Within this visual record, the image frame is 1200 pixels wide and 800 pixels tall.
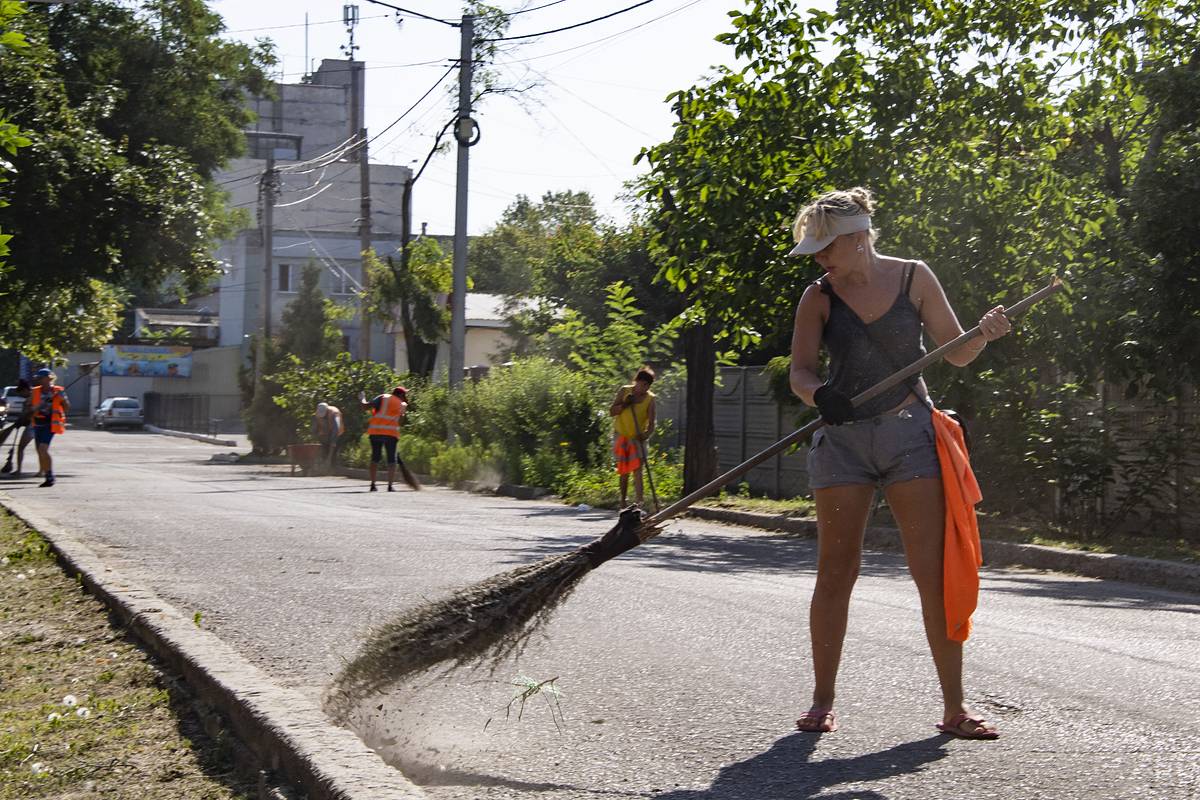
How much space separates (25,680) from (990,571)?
7.78 meters

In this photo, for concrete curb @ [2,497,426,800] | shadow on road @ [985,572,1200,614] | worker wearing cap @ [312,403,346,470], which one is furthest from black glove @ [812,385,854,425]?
worker wearing cap @ [312,403,346,470]

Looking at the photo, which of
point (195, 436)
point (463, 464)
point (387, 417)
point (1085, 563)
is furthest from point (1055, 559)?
point (195, 436)

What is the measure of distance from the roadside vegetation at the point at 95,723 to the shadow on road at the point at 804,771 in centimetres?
141

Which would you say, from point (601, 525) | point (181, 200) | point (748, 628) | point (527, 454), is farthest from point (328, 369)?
point (748, 628)

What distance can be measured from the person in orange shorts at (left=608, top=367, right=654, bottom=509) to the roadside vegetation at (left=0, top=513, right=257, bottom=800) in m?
9.81

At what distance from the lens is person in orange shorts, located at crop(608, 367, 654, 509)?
56.0 feet

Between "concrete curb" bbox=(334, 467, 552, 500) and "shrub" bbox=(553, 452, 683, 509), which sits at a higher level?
"shrub" bbox=(553, 452, 683, 509)

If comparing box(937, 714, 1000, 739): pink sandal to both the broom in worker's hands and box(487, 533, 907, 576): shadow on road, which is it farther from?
box(487, 533, 907, 576): shadow on road

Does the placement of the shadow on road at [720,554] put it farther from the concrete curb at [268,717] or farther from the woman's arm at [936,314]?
the woman's arm at [936,314]

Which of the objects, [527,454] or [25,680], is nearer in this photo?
[25,680]

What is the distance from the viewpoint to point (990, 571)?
1168 cm

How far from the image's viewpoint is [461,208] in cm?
2739

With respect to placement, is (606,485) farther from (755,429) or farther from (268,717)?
(268,717)

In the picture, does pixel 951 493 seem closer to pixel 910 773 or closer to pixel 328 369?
pixel 910 773
